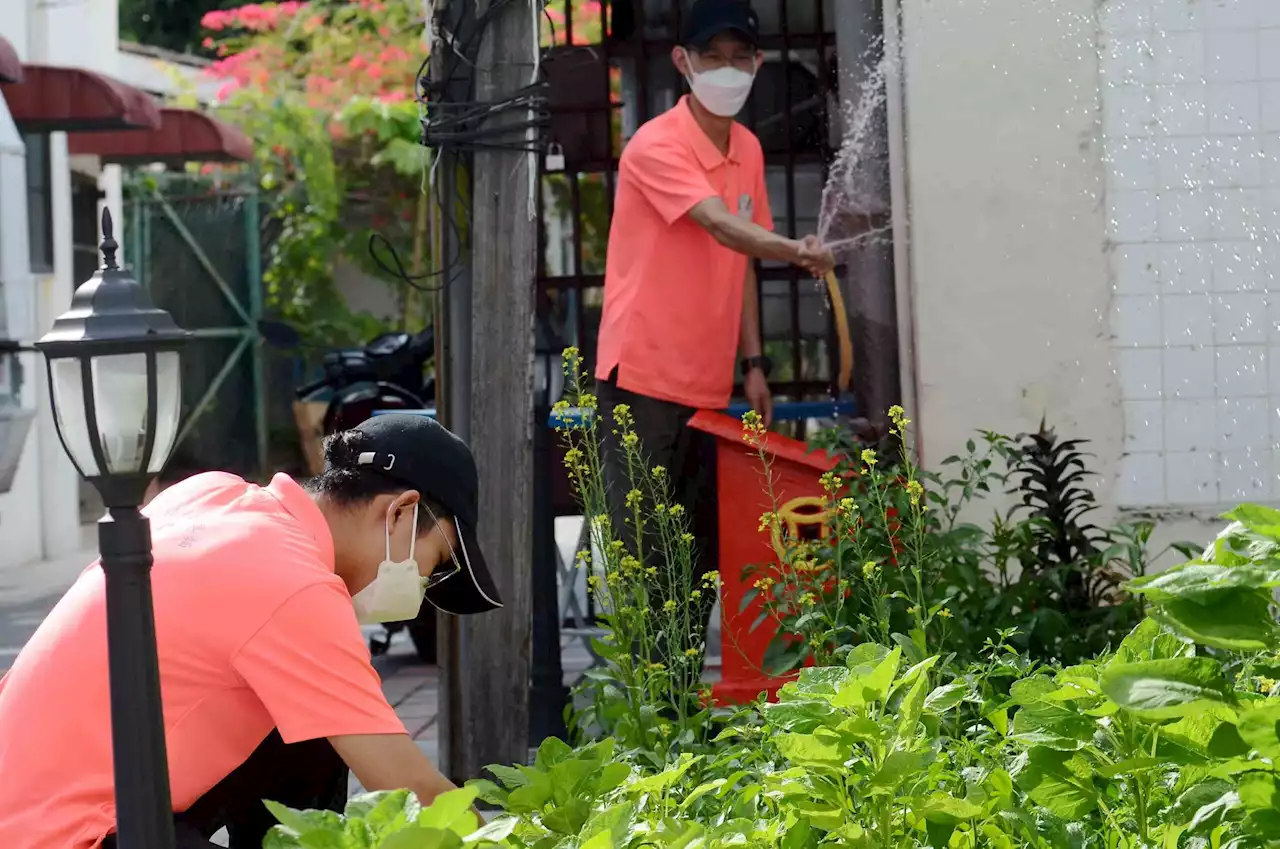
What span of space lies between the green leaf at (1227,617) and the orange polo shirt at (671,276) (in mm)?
3575

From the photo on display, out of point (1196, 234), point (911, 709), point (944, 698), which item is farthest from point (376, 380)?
point (911, 709)

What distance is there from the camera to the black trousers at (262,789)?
289cm

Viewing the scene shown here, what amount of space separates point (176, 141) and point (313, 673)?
11.0 m

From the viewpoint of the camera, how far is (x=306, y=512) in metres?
2.90

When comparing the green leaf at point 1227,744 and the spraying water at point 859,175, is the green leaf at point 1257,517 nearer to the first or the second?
the green leaf at point 1227,744

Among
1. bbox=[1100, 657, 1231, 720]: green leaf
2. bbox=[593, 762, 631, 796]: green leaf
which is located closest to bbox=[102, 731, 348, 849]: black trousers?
bbox=[593, 762, 631, 796]: green leaf

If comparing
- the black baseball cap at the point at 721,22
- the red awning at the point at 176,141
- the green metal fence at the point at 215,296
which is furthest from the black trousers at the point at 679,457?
the green metal fence at the point at 215,296

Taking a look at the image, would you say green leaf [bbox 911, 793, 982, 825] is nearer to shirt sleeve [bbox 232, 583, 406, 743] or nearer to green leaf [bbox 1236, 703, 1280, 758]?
green leaf [bbox 1236, 703, 1280, 758]

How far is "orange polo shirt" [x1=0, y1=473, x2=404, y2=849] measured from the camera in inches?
102

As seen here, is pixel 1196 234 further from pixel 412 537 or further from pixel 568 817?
pixel 568 817

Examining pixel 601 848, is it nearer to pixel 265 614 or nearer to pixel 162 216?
pixel 265 614

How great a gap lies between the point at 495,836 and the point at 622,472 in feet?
11.1

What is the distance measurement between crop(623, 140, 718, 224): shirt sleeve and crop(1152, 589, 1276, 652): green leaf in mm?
3576

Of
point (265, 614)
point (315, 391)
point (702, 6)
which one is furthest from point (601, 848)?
point (315, 391)
